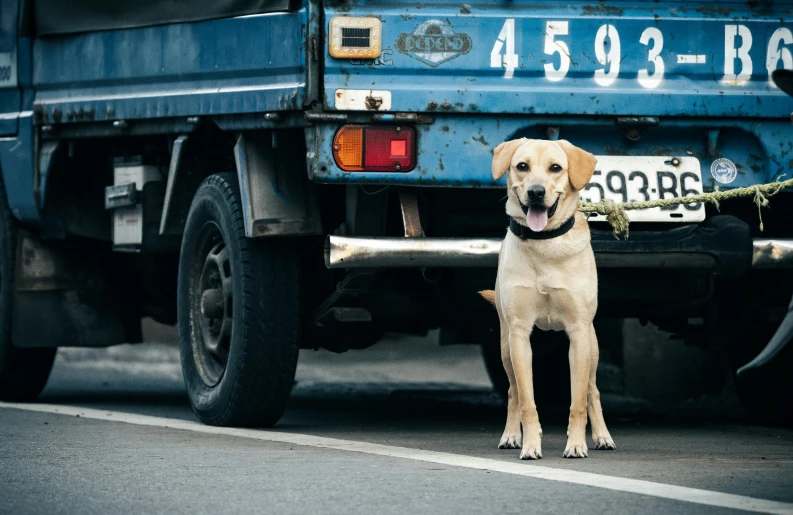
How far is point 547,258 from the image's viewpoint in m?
6.52

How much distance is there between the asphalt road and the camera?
5.07 m

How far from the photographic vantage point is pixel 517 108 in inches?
277

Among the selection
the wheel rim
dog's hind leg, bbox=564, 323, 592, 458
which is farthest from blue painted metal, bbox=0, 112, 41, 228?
dog's hind leg, bbox=564, 323, 592, 458

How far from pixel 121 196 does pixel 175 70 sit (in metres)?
0.98

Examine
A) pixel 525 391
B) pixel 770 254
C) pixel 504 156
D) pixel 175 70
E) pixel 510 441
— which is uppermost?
pixel 175 70

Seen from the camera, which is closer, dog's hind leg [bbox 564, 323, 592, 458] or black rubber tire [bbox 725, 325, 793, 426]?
dog's hind leg [bbox 564, 323, 592, 458]

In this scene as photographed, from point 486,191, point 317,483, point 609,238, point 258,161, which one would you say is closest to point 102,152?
point 258,161

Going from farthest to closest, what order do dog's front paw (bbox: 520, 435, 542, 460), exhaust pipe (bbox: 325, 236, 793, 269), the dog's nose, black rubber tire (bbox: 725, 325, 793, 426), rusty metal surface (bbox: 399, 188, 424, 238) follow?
→ black rubber tire (bbox: 725, 325, 793, 426), rusty metal surface (bbox: 399, 188, 424, 238), exhaust pipe (bbox: 325, 236, 793, 269), the dog's nose, dog's front paw (bbox: 520, 435, 542, 460)

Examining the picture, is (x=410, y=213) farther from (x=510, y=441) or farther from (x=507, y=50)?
(x=510, y=441)

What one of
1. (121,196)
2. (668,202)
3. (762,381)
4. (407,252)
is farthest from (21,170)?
(762,381)

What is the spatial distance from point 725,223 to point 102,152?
3545 millimetres

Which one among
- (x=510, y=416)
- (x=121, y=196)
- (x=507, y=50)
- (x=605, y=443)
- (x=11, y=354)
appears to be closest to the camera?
(x=605, y=443)

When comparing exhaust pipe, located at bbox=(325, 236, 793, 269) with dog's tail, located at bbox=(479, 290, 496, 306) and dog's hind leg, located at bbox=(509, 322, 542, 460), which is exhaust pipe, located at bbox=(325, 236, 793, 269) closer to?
dog's tail, located at bbox=(479, 290, 496, 306)

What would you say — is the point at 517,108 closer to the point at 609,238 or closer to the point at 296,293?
the point at 609,238
